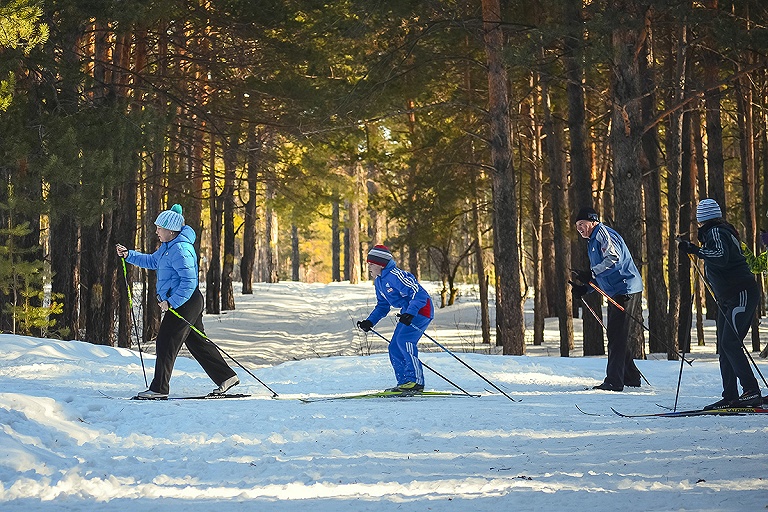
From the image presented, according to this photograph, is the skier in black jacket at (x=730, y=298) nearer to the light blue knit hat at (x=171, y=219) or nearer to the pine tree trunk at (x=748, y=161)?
Answer: the light blue knit hat at (x=171, y=219)

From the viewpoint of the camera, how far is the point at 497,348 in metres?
23.1

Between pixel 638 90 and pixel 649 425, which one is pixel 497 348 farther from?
pixel 649 425

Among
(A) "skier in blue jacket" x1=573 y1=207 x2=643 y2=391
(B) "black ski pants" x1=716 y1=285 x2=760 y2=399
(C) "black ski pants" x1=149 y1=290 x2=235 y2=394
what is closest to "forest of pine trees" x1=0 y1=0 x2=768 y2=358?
(C) "black ski pants" x1=149 y1=290 x2=235 y2=394

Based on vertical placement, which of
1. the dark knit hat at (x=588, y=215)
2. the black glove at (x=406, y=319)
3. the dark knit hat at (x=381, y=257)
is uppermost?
the dark knit hat at (x=588, y=215)

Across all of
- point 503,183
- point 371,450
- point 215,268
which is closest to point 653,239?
point 503,183

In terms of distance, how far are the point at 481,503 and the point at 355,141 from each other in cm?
1946

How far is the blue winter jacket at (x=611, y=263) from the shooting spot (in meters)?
10.3

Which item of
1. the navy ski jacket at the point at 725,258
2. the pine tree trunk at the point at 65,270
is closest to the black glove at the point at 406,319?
the navy ski jacket at the point at 725,258

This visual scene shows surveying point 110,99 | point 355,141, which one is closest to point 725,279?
point 110,99

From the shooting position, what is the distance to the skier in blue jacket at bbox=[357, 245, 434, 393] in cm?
1016

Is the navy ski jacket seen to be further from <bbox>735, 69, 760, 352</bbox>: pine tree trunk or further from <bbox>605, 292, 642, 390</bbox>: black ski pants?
<bbox>735, 69, 760, 352</bbox>: pine tree trunk

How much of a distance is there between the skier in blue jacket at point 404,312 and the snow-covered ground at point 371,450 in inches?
16.6

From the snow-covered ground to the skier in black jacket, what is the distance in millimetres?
604

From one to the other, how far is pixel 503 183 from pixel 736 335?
9.30m
